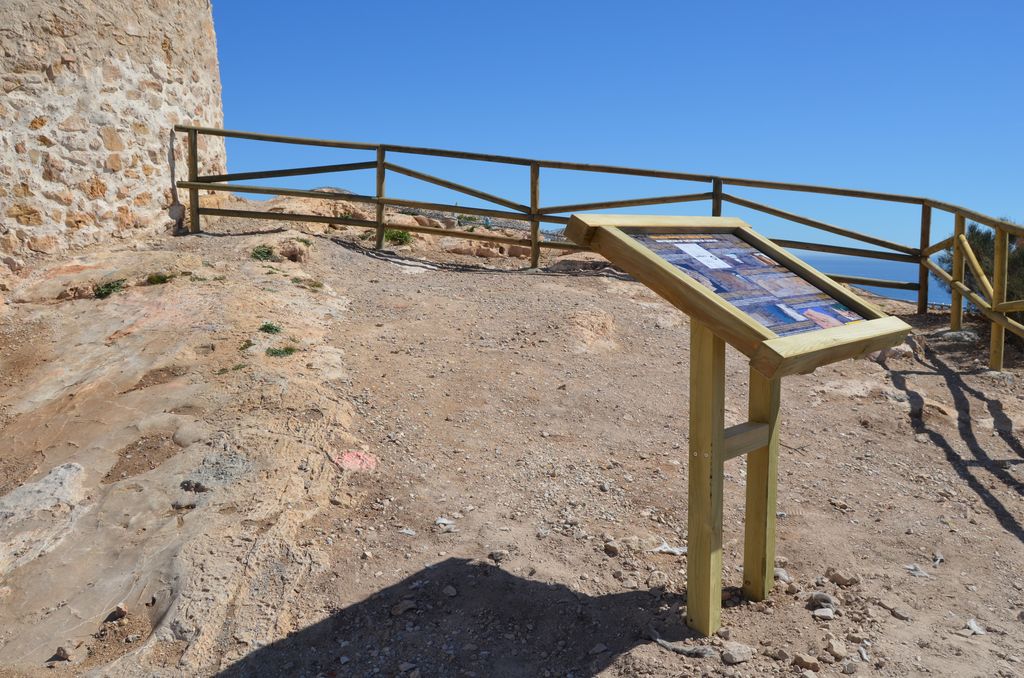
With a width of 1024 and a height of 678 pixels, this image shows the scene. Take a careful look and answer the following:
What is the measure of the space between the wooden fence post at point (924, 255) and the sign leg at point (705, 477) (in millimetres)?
7310

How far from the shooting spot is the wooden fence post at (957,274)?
8539 mm

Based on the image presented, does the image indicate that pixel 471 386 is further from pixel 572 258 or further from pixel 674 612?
pixel 572 258

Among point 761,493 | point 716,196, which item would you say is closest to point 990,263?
point 716,196

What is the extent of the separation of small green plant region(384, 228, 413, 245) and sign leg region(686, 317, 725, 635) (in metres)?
7.80

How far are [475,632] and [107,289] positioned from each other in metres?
5.41

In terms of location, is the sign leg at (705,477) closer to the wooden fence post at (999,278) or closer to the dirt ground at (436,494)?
the dirt ground at (436,494)

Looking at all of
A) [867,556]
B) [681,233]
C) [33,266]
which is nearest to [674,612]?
[867,556]

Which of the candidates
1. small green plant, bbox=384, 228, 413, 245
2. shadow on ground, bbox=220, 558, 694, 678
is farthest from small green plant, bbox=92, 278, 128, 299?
shadow on ground, bbox=220, 558, 694, 678

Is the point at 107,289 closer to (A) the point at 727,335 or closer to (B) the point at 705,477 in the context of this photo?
(B) the point at 705,477

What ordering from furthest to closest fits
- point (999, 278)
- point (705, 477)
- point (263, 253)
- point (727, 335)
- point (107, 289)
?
point (263, 253) < point (999, 278) < point (107, 289) < point (705, 477) < point (727, 335)

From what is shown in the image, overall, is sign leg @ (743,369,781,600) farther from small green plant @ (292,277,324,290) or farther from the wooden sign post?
small green plant @ (292,277,324,290)

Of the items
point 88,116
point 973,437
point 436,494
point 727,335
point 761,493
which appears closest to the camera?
point 727,335

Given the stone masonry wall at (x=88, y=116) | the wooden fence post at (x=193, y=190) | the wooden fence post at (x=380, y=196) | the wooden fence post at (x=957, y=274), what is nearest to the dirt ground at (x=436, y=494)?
the stone masonry wall at (x=88, y=116)

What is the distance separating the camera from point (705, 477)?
348 centimetres
